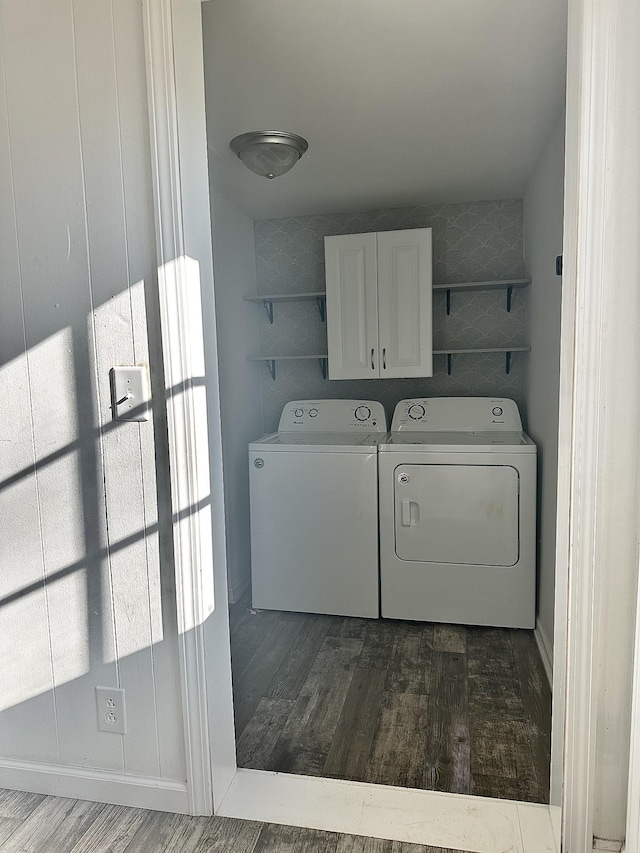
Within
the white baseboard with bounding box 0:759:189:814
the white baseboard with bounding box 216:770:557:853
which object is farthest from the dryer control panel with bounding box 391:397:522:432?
the white baseboard with bounding box 0:759:189:814

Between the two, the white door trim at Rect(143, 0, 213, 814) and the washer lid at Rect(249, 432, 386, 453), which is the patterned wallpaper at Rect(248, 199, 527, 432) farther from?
the white door trim at Rect(143, 0, 213, 814)

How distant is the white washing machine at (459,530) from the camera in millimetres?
2652

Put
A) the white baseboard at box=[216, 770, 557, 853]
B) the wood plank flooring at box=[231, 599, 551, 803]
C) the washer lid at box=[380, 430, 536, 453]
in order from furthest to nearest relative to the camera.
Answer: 1. the washer lid at box=[380, 430, 536, 453]
2. the wood plank flooring at box=[231, 599, 551, 803]
3. the white baseboard at box=[216, 770, 557, 853]

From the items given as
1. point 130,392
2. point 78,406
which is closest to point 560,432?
point 130,392

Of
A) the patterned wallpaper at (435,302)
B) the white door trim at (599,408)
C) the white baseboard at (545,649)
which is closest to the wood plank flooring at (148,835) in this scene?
the white door trim at (599,408)

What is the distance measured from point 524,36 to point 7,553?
6.86ft

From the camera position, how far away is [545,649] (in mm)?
2418

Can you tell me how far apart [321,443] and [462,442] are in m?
0.69

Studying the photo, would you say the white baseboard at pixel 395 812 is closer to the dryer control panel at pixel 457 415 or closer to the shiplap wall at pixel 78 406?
the shiplap wall at pixel 78 406

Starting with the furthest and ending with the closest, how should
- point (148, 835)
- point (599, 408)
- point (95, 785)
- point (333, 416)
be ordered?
point (333, 416), point (95, 785), point (148, 835), point (599, 408)

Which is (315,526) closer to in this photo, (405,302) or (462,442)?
(462,442)

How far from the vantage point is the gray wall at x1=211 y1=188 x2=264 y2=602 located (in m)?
3.02

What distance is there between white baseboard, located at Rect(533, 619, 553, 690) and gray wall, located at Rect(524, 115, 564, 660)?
0.01 meters

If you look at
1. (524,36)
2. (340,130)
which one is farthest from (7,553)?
(524,36)
